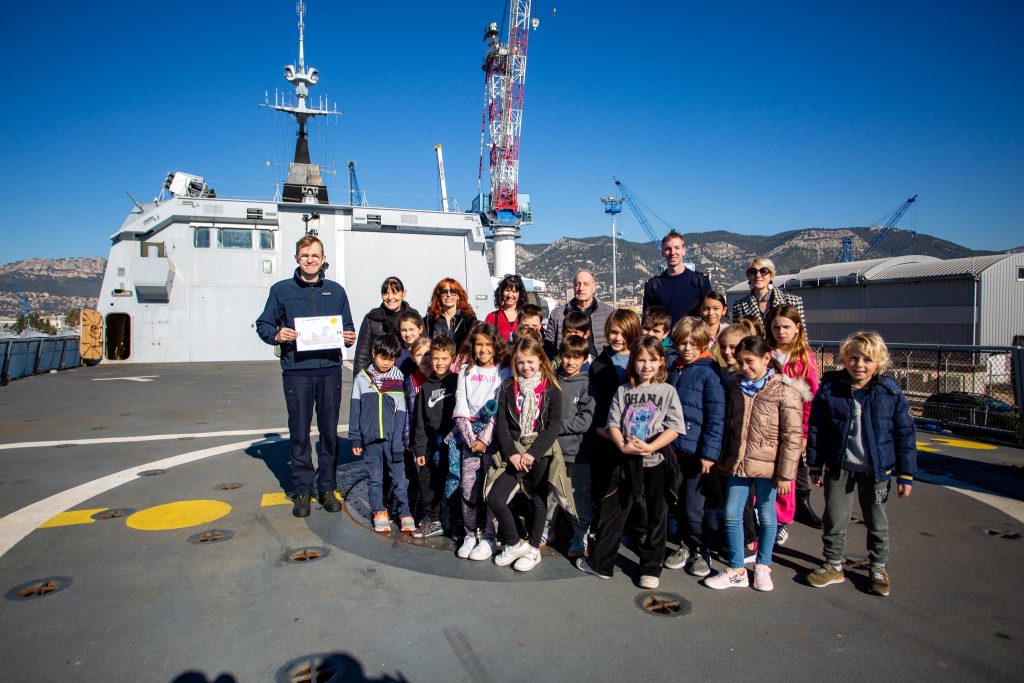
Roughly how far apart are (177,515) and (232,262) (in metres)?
17.2

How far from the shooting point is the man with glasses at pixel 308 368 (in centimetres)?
467

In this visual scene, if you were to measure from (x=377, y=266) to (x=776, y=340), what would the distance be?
18996 mm

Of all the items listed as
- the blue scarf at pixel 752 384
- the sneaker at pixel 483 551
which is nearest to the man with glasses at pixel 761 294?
the blue scarf at pixel 752 384

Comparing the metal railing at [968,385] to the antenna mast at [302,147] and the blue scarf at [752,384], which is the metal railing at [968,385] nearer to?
the blue scarf at [752,384]

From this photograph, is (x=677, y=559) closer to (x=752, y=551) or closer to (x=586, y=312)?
(x=752, y=551)

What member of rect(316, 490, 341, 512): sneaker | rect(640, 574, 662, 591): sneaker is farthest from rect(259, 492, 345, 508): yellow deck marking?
rect(640, 574, 662, 591): sneaker

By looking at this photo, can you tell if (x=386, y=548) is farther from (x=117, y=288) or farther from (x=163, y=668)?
(x=117, y=288)

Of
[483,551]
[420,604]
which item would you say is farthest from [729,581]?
[420,604]

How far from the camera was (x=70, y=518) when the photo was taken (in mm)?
4469

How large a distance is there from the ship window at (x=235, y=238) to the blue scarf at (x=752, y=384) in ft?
65.3

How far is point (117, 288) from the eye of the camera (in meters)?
19.0

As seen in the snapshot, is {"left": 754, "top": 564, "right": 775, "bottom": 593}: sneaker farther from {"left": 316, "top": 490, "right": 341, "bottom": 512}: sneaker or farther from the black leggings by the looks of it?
{"left": 316, "top": 490, "right": 341, "bottom": 512}: sneaker

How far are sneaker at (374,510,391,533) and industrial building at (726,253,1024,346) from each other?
111ft

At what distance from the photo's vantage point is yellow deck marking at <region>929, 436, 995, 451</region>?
6.97 metres
